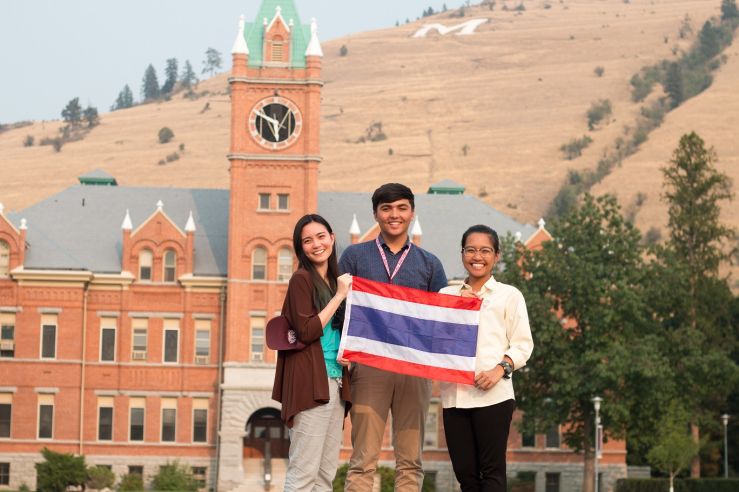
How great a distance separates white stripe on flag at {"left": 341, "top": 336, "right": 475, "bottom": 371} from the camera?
14781 mm

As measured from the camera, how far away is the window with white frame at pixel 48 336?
6506 centimetres

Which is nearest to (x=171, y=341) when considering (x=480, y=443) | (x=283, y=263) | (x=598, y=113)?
(x=283, y=263)

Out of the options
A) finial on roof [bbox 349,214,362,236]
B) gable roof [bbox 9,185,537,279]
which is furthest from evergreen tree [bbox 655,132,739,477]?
finial on roof [bbox 349,214,362,236]

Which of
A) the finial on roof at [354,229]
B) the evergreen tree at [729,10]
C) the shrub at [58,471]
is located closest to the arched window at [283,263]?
the finial on roof at [354,229]

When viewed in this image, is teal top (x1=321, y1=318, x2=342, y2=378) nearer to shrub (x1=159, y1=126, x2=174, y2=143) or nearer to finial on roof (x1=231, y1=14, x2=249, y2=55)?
finial on roof (x1=231, y1=14, x2=249, y2=55)

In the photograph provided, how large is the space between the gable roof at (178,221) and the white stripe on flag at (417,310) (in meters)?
50.1

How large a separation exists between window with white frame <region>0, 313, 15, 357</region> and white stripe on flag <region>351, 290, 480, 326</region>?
51972mm

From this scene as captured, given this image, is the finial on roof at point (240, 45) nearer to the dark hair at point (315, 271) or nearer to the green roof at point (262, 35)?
the green roof at point (262, 35)

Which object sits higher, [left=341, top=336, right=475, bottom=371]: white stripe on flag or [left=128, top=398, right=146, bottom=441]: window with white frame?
[left=341, top=336, right=475, bottom=371]: white stripe on flag

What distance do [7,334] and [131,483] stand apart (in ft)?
27.7

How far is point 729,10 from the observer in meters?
194

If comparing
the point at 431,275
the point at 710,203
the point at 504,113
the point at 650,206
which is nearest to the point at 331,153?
the point at 504,113

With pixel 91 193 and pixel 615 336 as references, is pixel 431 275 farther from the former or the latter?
pixel 91 193

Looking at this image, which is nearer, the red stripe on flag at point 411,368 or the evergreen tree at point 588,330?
the red stripe on flag at point 411,368
